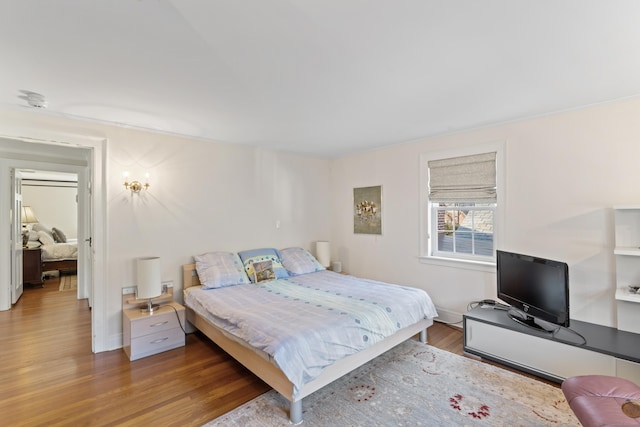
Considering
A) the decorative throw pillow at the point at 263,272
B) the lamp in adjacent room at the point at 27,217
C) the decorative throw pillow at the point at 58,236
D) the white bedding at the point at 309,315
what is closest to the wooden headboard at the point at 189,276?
the white bedding at the point at 309,315

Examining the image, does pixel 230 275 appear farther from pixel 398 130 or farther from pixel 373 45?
pixel 373 45

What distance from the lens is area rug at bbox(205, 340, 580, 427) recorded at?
2.00 metres

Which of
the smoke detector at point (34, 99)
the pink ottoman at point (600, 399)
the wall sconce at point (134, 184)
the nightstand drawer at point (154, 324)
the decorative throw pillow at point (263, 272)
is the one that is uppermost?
the smoke detector at point (34, 99)

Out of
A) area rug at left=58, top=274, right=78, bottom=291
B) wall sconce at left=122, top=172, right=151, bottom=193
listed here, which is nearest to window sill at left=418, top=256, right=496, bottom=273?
wall sconce at left=122, top=172, right=151, bottom=193

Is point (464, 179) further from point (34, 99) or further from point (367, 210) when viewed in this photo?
point (34, 99)

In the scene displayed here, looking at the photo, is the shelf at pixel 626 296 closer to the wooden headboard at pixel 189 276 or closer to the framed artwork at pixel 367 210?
the framed artwork at pixel 367 210

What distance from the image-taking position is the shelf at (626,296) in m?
2.25

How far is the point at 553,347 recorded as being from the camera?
7.91 feet

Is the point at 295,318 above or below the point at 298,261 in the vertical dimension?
below

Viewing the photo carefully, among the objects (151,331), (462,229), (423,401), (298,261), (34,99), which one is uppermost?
(34,99)

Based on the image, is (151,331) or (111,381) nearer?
(111,381)

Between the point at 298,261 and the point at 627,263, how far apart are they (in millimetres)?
Result: 3398

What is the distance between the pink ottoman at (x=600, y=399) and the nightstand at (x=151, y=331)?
328 cm

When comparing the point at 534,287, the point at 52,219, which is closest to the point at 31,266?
the point at 52,219
